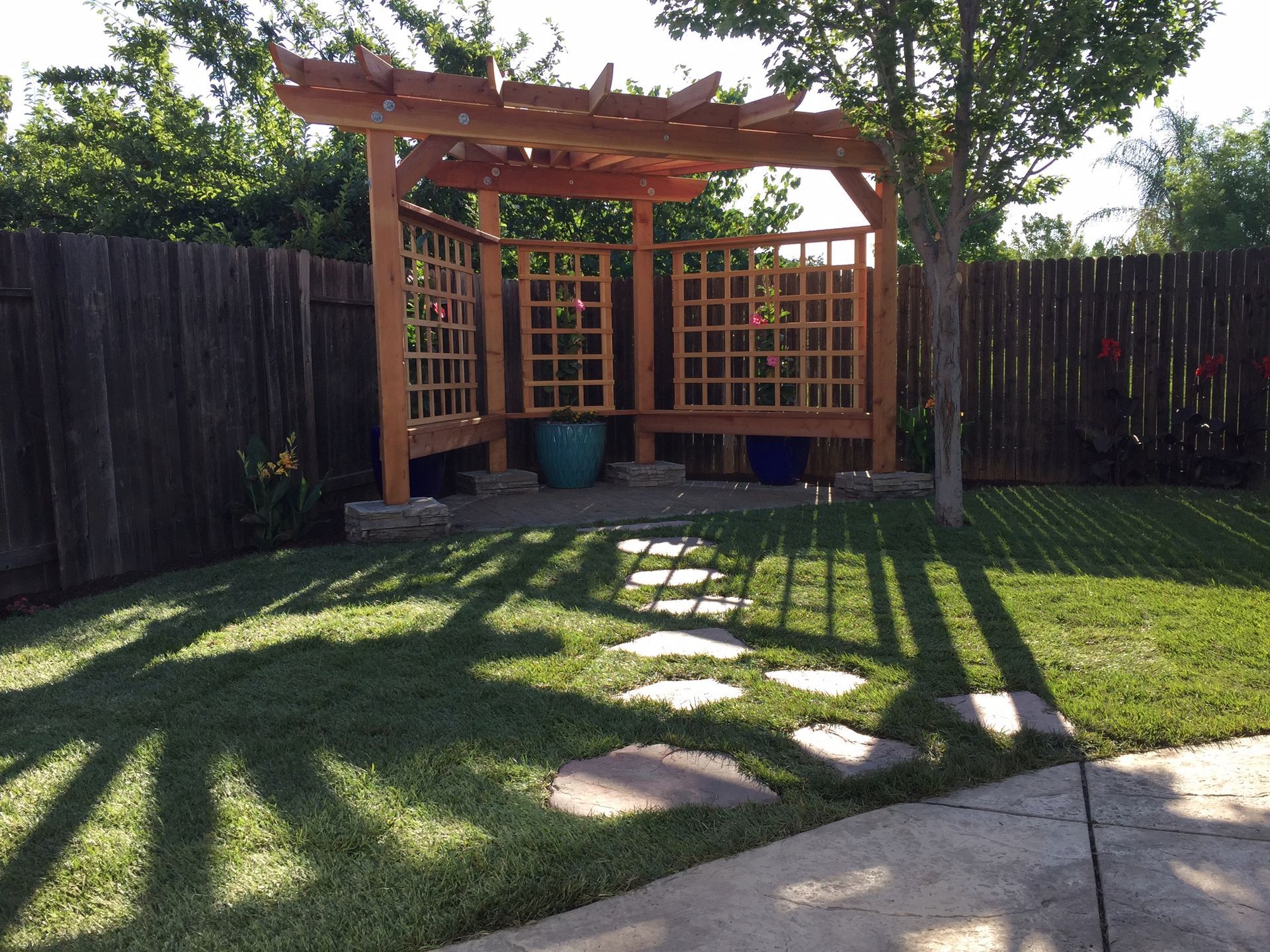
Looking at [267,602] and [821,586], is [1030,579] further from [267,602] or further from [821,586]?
[267,602]

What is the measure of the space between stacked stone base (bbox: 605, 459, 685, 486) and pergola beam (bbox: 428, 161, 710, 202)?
2.43 m

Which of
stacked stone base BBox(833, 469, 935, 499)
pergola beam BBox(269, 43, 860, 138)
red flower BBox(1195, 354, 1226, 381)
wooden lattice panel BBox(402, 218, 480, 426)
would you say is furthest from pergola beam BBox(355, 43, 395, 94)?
red flower BBox(1195, 354, 1226, 381)

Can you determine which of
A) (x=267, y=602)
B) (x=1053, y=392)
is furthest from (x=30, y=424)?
(x=1053, y=392)

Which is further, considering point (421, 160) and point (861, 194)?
point (861, 194)

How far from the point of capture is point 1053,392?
8.41 meters

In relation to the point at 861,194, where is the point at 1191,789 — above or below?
below

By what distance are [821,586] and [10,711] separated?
329 centimetres

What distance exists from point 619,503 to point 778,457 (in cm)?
173

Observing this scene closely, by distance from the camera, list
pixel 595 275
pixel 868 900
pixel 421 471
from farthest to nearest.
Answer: pixel 595 275 < pixel 421 471 < pixel 868 900

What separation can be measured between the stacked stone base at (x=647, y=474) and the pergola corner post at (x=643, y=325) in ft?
0.67

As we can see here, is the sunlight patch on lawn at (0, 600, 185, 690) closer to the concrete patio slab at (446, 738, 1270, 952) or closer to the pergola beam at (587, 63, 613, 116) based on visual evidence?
the concrete patio slab at (446, 738, 1270, 952)

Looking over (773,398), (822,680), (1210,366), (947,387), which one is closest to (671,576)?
(822,680)

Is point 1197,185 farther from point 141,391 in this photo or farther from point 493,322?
point 141,391

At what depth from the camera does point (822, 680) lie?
3.38 meters
